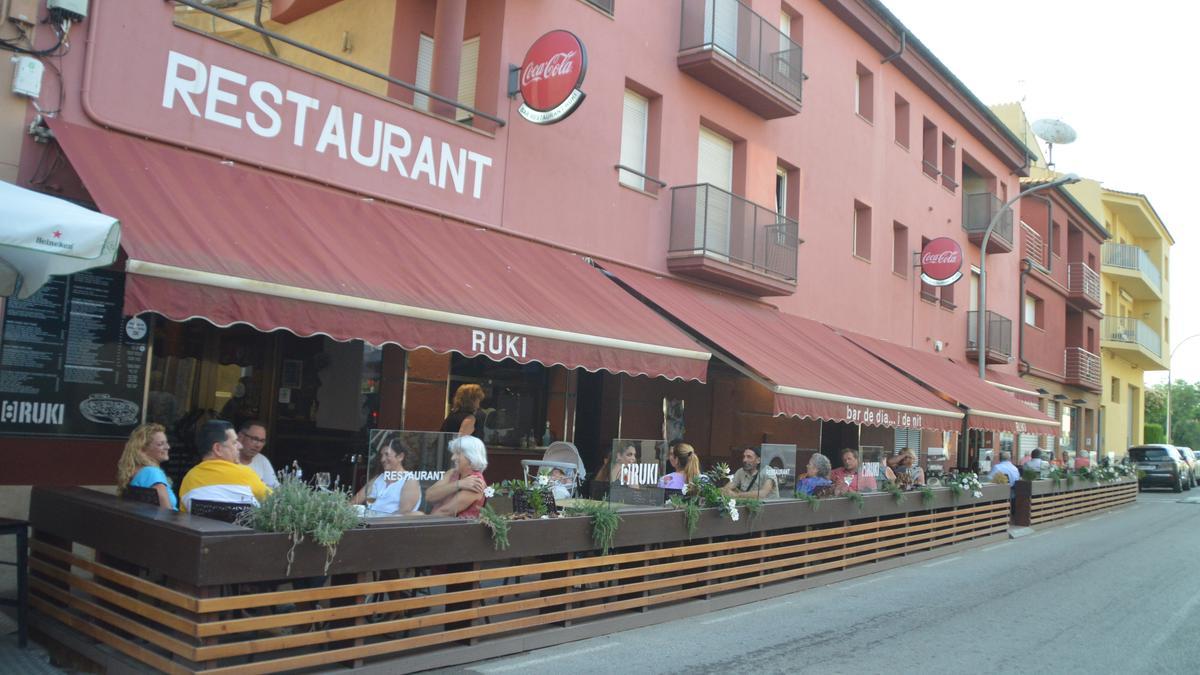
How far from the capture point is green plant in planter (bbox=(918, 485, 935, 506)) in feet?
44.6

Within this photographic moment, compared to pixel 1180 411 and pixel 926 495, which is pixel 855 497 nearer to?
pixel 926 495

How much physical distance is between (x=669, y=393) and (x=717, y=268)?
7.68ft

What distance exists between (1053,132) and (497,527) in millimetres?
35513

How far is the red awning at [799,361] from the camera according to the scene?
40.3 ft

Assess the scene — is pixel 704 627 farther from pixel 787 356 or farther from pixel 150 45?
pixel 150 45

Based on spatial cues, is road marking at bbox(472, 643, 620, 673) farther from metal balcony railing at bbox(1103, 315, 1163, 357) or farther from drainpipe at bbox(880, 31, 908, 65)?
metal balcony railing at bbox(1103, 315, 1163, 357)

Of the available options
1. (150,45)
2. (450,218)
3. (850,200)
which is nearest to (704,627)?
(450,218)

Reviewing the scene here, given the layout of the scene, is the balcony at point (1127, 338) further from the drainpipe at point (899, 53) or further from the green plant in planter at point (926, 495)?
the green plant in planter at point (926, 495)

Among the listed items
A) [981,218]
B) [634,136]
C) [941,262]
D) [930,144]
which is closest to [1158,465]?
[981,218]

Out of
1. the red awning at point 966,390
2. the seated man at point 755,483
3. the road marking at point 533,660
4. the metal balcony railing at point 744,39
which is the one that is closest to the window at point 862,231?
the red awning at point 966,390

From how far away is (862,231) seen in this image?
21.1m

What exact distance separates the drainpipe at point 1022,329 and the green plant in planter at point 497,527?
90.3 ft

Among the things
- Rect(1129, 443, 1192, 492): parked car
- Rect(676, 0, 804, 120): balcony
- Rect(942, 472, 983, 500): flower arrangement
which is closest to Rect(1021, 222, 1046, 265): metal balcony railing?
Rect(1129, 443, 1192, 492): parked car

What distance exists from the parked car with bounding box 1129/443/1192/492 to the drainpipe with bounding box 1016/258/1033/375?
29.3 ft
